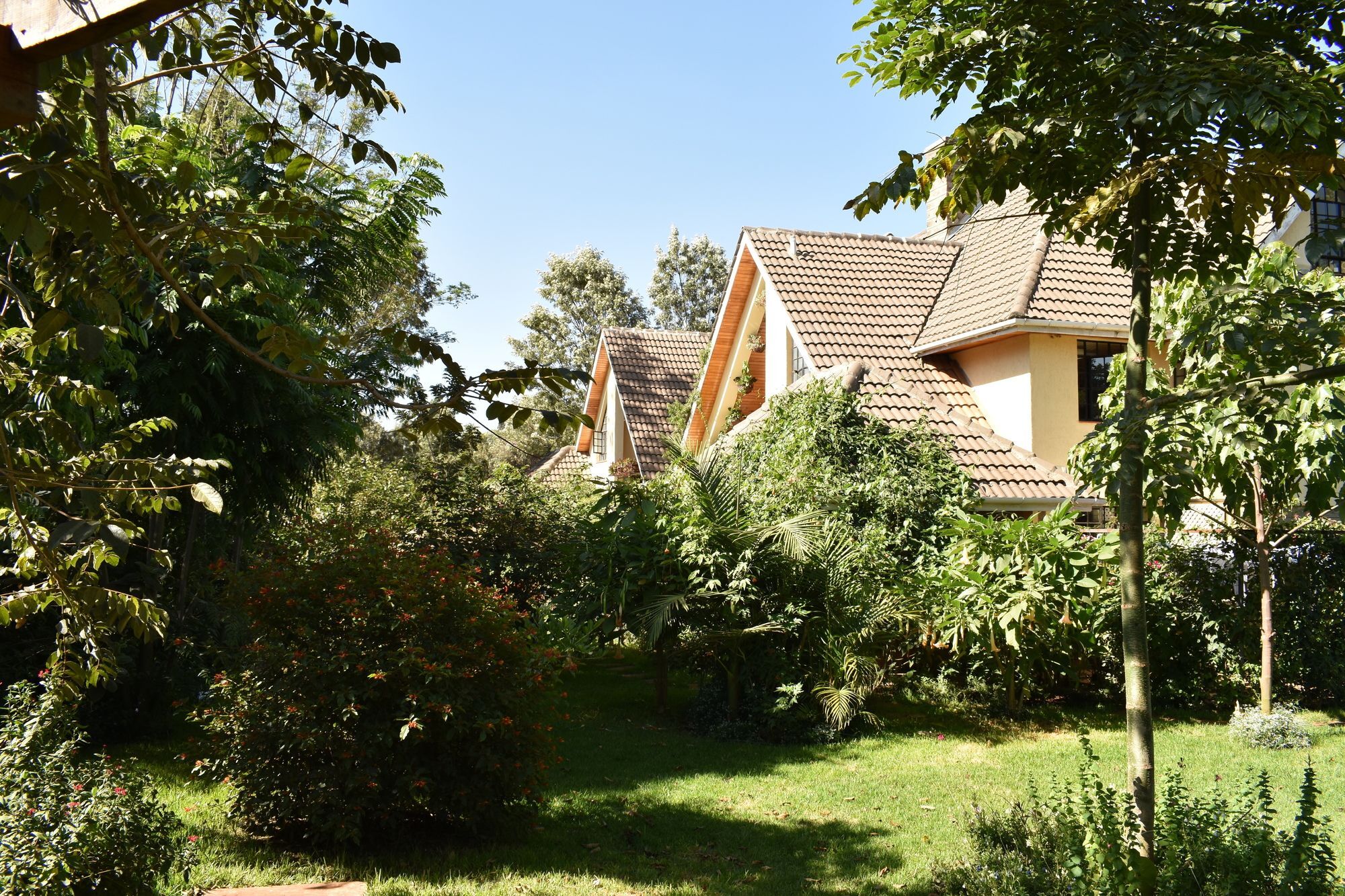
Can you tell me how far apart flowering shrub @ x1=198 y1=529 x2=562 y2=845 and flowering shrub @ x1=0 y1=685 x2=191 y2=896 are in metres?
0.88

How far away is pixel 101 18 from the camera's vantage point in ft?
6.17

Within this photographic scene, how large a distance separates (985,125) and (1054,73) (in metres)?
0.45

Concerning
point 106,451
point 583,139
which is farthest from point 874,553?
point 583,139

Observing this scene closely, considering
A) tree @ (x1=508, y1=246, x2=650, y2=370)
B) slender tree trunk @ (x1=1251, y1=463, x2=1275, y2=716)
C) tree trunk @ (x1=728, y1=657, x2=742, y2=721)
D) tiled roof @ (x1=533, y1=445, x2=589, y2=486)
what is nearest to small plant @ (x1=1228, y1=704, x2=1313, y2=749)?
slender tree trunk @ (x1=1251, y1=463, x2=1275, y2=716)

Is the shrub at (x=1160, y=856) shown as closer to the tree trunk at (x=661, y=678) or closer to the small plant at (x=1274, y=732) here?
the small plant at (x=1274, y=732)

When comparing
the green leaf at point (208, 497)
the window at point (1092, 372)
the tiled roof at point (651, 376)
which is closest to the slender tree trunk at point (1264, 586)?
the window at point (1092, 372)

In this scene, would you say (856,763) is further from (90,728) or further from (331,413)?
(90,728)

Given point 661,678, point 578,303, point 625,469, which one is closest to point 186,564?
point 661,678

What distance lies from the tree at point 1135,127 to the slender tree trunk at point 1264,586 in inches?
294

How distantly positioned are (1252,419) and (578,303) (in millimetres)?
43821

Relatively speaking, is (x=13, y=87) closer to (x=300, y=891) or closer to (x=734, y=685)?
(x=300, y=891)

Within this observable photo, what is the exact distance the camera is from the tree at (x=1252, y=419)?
4.48m

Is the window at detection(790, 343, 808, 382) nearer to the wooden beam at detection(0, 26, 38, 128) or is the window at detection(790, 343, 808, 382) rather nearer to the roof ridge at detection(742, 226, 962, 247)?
the roof ridge at detection(742, 226, 962, 247)

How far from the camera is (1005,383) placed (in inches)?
611
